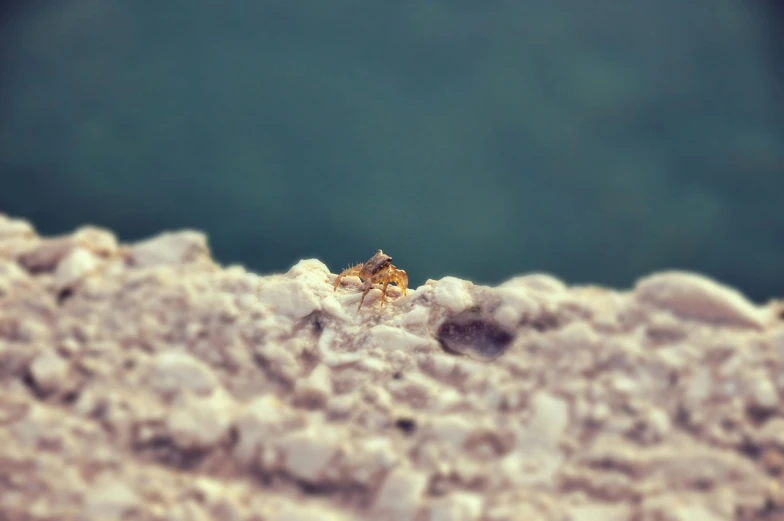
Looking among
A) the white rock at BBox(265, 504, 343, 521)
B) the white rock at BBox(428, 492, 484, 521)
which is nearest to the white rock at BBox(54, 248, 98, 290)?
the white rock at BBox(265, 504, 343, 521)

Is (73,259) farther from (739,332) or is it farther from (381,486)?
(739,332)

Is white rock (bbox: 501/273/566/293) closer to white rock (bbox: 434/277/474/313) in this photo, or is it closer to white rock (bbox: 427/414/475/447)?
white rock (bbox: 434/277/474/313)

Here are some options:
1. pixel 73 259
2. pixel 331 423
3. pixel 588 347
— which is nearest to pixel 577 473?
pixel 588 347

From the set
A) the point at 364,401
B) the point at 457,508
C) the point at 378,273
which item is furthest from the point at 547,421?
the point at 378,273

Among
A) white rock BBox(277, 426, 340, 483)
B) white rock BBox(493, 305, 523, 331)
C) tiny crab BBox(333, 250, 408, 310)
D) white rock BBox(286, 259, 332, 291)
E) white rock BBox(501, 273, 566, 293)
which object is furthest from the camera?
tiny crab BBox(333, 250, 408, 310)

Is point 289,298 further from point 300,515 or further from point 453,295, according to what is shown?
point 300,515

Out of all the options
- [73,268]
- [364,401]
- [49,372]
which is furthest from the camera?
[73,268]

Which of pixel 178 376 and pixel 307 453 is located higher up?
pixel 178 376
